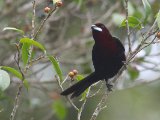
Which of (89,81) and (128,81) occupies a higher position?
(89,81)

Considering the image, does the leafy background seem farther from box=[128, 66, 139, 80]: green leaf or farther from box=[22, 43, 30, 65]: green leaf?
box=[22, 43, 30, 65]: green leaf

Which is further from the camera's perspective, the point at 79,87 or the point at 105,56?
the point at 105,56

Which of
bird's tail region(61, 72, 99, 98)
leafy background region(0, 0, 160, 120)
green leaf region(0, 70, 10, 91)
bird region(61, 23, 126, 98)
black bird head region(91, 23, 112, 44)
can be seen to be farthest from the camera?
leafy background region(0, 0, 160, 120)

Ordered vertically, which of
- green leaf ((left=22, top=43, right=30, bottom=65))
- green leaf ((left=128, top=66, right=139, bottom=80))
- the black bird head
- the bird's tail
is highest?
green leaf ((left=22, top=43, right=30, bottom=65))

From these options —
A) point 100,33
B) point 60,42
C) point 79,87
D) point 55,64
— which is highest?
point 55,64

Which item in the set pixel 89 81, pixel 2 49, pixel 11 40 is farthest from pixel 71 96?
pixel 2 49

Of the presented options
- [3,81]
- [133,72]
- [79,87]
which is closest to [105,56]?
[79,87]

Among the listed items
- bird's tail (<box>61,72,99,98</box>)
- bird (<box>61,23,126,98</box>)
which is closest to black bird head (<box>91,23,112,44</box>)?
bird (<box>61,23,126,98</box>)

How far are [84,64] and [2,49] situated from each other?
932mm

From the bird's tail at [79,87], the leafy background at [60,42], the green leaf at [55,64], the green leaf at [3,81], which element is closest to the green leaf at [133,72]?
the leafy background at [60,42]

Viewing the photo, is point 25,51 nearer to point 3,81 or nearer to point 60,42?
point 3,81

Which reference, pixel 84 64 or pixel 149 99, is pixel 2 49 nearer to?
pixel 84 64

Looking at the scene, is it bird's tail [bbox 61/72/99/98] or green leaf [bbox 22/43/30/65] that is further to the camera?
bird's tail [bbox 61/72/99/98]

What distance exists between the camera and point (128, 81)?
580 cm
